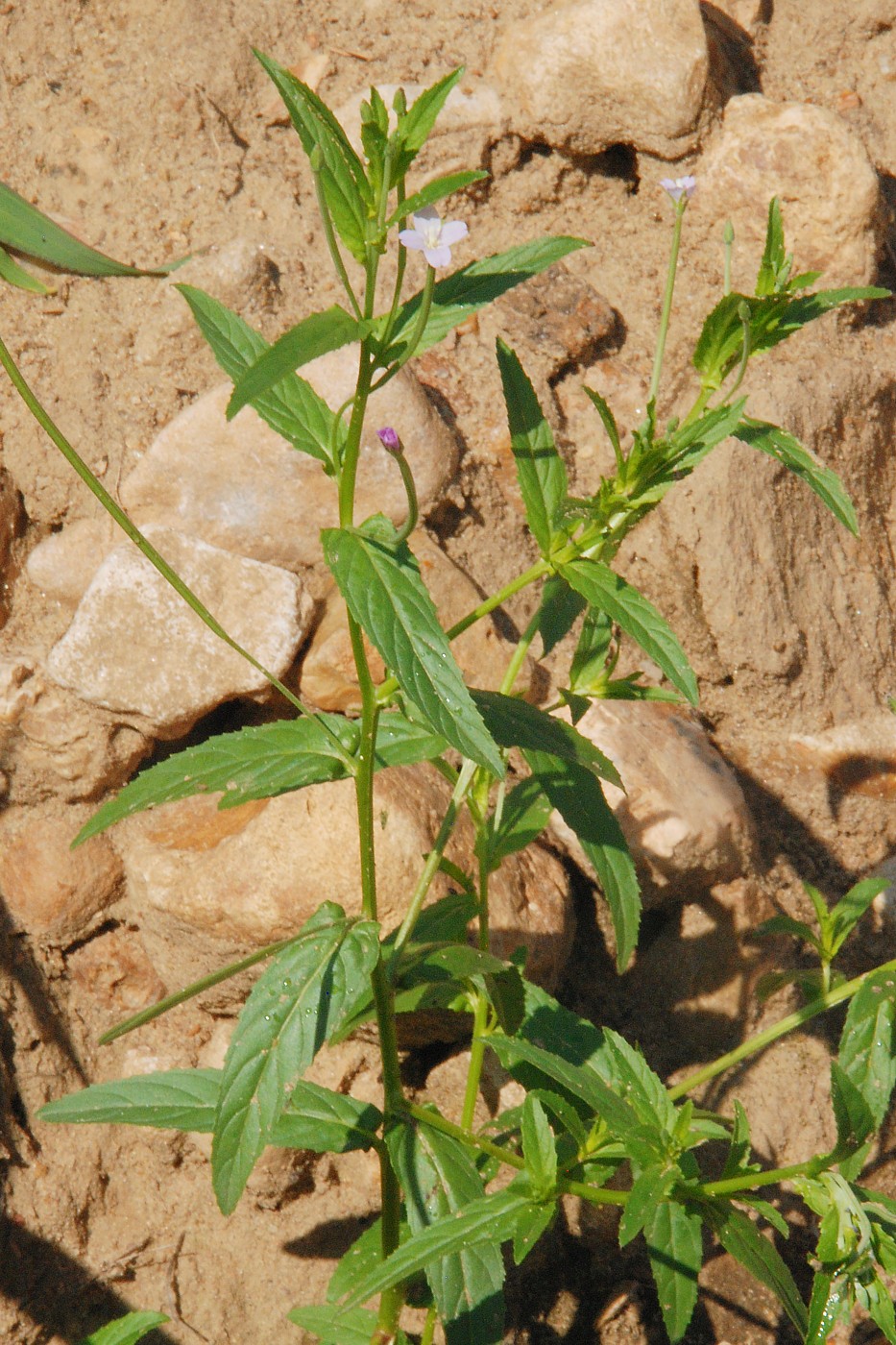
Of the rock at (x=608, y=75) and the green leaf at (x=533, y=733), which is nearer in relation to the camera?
the green leaf at (x=533, y=733)

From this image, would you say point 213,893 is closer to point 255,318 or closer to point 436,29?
point 255,318

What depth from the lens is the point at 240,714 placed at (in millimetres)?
2598

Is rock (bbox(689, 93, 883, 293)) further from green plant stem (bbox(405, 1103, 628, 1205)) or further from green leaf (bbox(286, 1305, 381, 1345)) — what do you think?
green leaf (bbox(286, 1305, 381, 1345))

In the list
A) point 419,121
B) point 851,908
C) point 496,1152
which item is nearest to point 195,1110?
point 496,1152

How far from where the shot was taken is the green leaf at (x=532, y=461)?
71.8 inches

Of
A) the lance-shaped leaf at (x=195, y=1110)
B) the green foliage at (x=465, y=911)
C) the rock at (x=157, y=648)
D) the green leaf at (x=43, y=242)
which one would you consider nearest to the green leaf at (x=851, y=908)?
the green foliage at (x=465, y=911)

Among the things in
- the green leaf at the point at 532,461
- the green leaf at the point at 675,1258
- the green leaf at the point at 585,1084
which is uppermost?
the green leaf at the point at 532,461

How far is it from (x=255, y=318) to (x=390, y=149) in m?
1.46

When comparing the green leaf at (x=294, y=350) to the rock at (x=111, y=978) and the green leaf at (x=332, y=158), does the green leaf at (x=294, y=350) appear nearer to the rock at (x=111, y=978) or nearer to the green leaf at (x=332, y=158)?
the green leaf at (x=332, y=158)

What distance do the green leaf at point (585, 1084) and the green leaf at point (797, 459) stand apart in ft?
3.16

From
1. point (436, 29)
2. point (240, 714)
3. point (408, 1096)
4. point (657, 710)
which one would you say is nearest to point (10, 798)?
point (240, 714)

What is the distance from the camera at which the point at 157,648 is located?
242cm

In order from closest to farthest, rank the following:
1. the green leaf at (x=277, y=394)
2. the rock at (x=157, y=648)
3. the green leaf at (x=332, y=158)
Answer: the green leaf at (x=332, y=158), the green leaf at (x=277, y=394), the rock at (x=157, y=648)

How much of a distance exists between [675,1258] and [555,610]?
1057mm
